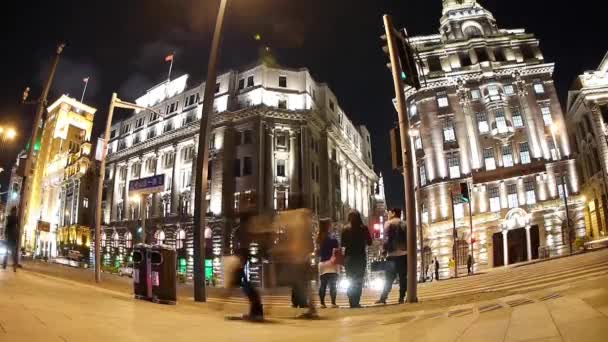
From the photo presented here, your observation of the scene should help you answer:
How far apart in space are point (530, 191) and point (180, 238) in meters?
41.4

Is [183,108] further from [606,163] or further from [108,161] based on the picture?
[606,163]

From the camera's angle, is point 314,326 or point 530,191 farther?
point 530,191

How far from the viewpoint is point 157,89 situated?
62156 mm

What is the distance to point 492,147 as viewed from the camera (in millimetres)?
42094

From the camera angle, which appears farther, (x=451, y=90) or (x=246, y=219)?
(x=451, y=90)

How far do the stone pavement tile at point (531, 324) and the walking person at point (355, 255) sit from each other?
4113mm

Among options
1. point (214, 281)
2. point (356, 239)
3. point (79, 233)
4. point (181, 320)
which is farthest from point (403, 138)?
point (79, 233)

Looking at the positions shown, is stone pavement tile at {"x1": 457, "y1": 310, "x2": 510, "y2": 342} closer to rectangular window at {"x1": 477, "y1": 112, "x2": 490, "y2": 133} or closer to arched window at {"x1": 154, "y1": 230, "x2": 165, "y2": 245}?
rectangular window at {"x1": 477, "y1": 112, "x2": 490, "y2": 133}

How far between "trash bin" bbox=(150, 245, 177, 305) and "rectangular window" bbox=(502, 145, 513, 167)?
40618 millimetres

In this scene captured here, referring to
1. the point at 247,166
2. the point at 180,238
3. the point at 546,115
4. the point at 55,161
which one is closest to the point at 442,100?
the point at 546,115

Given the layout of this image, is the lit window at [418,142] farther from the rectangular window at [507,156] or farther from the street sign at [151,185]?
the street sign at [151,185]

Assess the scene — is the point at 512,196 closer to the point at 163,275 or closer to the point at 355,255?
the point at 355,255

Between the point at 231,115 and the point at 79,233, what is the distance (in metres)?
44.0

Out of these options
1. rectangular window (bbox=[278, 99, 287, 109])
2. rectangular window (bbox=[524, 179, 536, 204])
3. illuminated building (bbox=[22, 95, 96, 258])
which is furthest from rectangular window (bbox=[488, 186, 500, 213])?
illuminated building (bbox=[22, 95, 96, 258])
